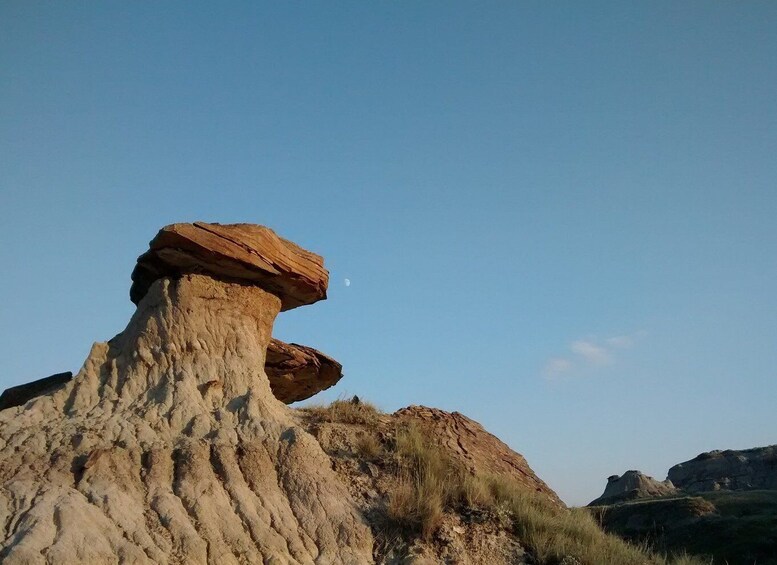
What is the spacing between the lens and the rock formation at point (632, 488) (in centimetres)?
4412

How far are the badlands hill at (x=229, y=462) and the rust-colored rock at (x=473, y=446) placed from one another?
0.09m

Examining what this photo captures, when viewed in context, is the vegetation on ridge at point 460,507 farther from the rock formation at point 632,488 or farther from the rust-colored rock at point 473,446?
the rock formation at point 632,488

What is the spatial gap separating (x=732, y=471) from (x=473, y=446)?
4485cm

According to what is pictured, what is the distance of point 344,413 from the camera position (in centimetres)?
1415

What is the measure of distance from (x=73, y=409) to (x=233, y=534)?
3742mm

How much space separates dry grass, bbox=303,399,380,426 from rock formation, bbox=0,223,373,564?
631mm

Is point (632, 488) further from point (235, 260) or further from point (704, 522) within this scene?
point (235, 260)

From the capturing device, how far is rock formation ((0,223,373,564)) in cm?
1007

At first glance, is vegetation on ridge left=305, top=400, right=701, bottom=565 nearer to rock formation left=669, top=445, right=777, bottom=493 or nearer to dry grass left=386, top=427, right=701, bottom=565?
dry grass left=386, top=427, right=701, bottom=565

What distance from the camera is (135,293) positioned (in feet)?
49.9

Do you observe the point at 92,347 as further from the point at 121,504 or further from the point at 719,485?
the point at 719,485

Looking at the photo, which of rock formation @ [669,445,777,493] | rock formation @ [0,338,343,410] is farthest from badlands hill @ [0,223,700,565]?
rock formation @ [669,445,777,493]

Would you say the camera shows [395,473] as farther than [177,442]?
Yes

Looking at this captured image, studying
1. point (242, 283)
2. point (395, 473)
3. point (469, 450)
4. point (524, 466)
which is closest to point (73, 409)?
point (242, 283)
